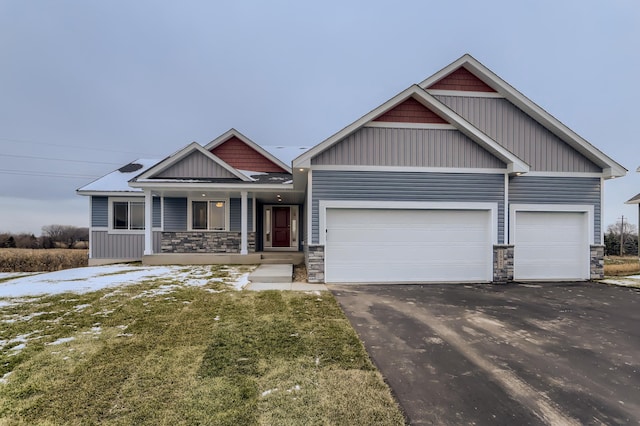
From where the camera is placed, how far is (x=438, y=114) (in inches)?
324

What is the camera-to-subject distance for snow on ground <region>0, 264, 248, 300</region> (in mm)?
6762

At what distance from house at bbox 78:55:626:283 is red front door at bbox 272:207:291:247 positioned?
3465 millimetres

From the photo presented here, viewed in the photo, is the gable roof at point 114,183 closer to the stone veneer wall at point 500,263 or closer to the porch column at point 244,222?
the porch column at point 244,222

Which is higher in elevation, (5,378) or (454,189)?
(454,189)

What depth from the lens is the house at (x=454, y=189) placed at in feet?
26.7

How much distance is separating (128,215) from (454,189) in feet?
45.7

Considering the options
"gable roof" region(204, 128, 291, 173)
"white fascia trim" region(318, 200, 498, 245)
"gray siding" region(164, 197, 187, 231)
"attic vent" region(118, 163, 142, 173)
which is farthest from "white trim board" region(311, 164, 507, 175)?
"attic vent" region(118, 163, 142, 173)

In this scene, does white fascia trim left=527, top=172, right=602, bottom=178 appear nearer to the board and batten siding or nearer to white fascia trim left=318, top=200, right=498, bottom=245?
white fascia trim left=318, top=200, right=498, bottom=245

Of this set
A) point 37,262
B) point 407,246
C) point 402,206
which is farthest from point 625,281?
point 37,262

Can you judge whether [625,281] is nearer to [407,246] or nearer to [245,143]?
[407,246]

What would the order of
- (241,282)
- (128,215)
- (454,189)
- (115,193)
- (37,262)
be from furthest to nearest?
(37,262) < (128,215) < (115,193) < (454,189) < (241,282)

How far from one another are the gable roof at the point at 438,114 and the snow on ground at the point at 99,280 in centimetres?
431

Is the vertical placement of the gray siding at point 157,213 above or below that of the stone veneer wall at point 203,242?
above

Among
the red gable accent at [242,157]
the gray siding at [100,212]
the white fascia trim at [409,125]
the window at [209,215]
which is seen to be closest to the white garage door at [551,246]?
the white fascia trim at [409,125]
